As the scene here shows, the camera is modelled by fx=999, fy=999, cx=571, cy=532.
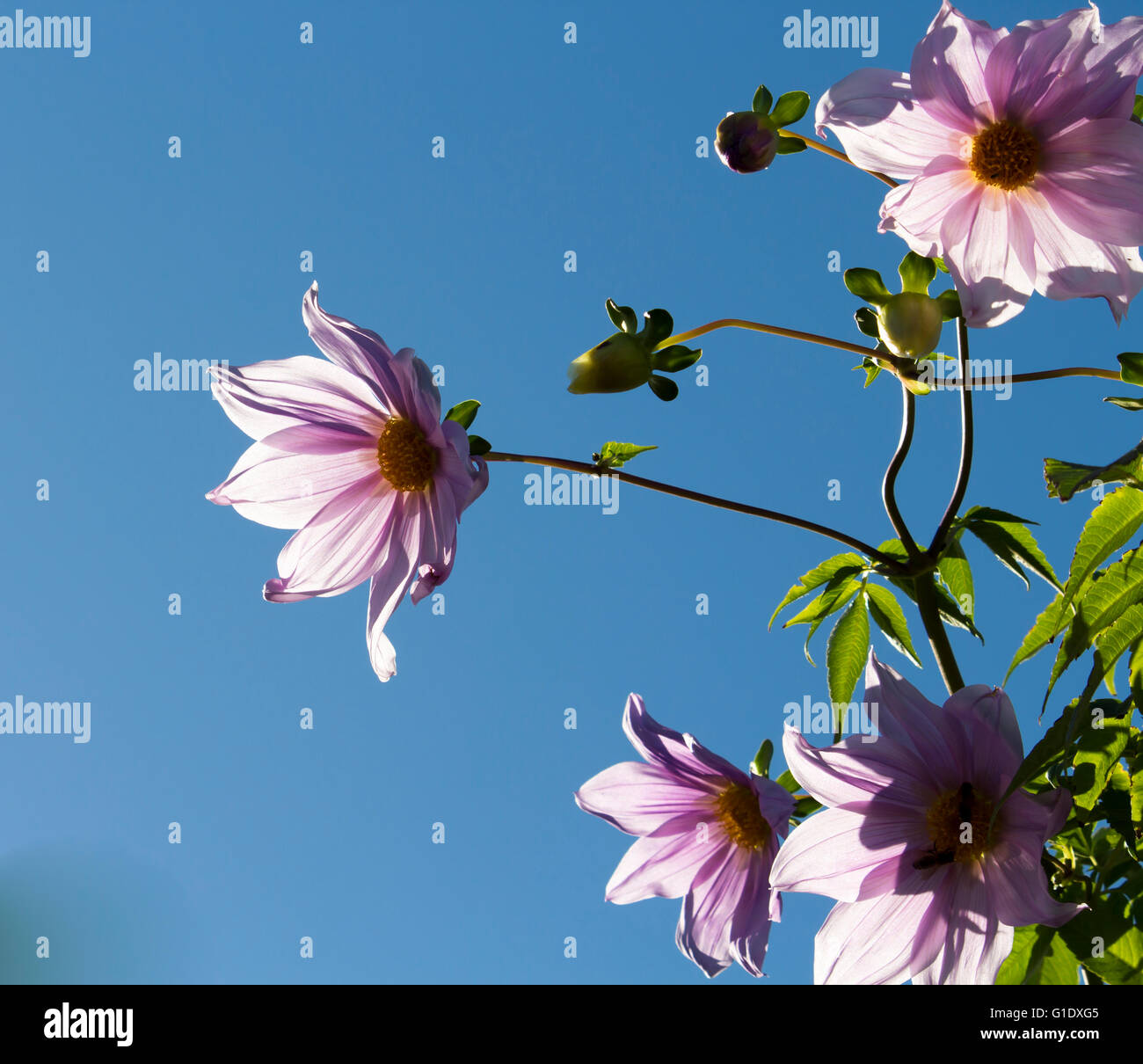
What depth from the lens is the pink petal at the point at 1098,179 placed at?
0.98 m

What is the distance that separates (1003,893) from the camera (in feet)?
2.87

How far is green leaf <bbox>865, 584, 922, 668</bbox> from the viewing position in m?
1.24

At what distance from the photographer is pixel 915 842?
95 cm

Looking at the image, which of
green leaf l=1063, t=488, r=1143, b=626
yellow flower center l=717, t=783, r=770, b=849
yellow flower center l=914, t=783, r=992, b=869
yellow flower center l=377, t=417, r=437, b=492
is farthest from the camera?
yellow flower center l=377, t=417, r=437, b=492

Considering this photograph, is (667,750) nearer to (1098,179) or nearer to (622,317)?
(622,317)

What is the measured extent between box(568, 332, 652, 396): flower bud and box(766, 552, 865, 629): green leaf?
0.33 m

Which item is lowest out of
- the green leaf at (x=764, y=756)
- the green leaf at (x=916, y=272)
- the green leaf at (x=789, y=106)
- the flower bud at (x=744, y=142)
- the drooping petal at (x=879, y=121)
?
the green leaf at (x=764, y=756)

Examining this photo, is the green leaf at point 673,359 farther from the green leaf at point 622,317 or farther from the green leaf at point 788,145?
the green leaf at point 788,145

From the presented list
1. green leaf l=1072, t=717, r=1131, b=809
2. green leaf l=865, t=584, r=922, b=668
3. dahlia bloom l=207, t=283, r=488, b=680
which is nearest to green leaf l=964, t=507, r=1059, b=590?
green leaf l=865, t=584, r=922, b=668

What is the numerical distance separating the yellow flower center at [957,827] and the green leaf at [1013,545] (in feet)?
1.00

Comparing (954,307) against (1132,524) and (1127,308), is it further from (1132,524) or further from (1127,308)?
(1132,524)

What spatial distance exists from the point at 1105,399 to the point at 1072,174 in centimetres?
26

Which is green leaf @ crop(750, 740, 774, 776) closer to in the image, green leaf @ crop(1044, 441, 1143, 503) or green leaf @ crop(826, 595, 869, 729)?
green leaf @ crop(826, 595, 869, 729)

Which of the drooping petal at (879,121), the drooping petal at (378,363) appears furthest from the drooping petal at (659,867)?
the drooping petal at (879,121)
